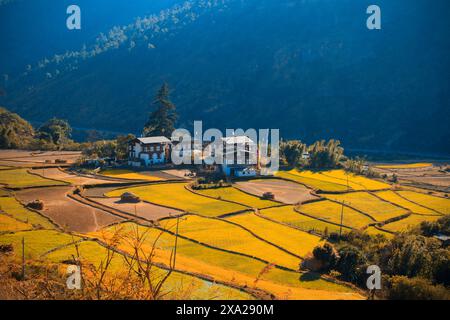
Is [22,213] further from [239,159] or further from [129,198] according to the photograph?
[239,159]

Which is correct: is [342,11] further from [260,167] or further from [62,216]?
[62,216]

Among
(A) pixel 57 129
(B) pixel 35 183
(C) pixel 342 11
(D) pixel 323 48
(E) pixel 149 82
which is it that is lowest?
(B) pixel 35 183

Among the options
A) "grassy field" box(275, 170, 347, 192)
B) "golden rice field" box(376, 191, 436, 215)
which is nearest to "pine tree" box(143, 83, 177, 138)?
"grassy field" box(275, 170, 347, 192)

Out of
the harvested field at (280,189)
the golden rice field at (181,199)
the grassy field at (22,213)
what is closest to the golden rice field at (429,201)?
the harvested field at (280,189)

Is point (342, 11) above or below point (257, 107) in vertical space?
above

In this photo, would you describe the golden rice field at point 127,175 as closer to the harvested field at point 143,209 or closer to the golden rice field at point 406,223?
the harvested field at point 143,209
